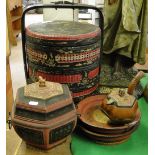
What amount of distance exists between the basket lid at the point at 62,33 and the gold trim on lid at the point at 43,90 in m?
0.20

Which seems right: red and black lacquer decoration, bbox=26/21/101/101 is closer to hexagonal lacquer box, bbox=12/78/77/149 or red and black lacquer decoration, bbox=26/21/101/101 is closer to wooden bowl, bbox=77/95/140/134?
wooden bowl, bbox=77/95/140/134

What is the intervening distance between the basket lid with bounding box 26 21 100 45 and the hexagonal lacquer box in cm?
21

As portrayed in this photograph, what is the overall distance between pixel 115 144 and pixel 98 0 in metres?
1.05

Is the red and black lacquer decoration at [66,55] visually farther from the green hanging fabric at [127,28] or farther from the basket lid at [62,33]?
the green hanging fabric at [127,28]

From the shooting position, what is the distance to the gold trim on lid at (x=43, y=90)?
782mm

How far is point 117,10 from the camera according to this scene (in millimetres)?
1376

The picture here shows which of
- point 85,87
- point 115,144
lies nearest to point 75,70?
point 85,87

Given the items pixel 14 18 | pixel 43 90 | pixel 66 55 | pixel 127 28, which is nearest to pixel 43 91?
pixel 43 90

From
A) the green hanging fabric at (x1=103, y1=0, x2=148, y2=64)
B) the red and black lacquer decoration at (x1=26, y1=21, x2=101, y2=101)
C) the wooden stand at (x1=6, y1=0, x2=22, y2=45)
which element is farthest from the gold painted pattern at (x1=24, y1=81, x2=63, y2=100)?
the wooden stand at (x1=6, y1=0, x2=22, y2=45)

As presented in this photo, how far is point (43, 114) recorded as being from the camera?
2.46 feet

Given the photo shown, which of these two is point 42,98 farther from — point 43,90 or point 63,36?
point 63,36

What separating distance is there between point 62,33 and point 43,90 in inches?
11.6

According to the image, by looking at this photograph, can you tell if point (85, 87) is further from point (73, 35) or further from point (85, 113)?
point (73, 35)

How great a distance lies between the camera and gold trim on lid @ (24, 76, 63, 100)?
0.78m
